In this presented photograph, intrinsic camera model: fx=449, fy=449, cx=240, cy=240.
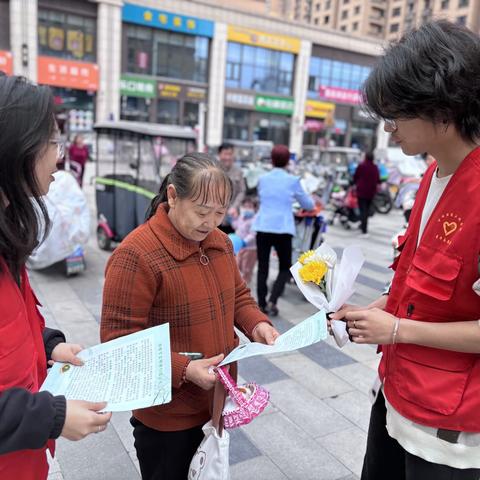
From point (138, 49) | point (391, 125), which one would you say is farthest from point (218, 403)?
point (138, 49)

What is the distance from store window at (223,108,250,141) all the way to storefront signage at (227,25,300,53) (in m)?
4.73

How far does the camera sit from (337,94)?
3734 centimetres

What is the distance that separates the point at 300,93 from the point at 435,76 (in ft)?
118

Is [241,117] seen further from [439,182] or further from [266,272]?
[439,182]

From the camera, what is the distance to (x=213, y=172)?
1.43 meters

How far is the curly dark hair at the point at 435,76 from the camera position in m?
1.04

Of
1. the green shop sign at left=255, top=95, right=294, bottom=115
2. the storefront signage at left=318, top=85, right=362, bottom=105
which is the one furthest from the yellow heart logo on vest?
the storefront signage at left=318, top=85, right=362, bottom=105

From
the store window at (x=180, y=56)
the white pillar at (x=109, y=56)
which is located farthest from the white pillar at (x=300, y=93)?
the white pillar at (x=109, y=56)

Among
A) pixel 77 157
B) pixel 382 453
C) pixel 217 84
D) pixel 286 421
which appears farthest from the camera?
pixel 217 84

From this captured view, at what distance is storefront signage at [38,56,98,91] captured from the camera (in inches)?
957

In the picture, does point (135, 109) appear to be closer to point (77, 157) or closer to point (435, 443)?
point (77, 157)

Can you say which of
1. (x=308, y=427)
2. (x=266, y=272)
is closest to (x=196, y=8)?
(x=266, y=272)

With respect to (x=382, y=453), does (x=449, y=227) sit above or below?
above

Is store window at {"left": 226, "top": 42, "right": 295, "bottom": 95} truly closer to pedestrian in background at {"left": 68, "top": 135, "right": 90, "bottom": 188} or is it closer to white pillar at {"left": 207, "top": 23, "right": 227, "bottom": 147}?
white pillar at {"left": 207, "top": 23, "right": 227, "bottom": 147}
